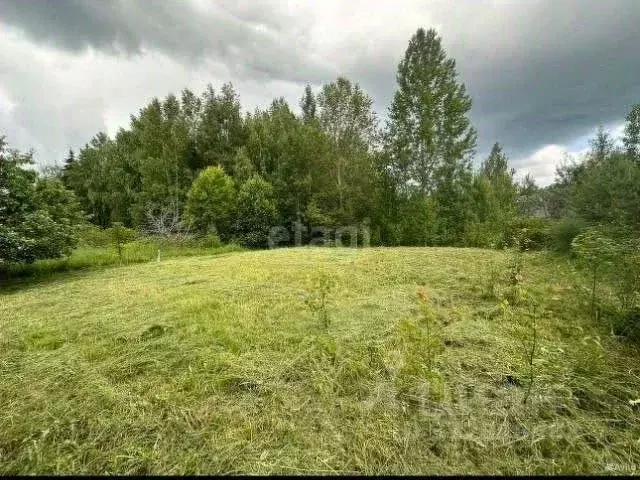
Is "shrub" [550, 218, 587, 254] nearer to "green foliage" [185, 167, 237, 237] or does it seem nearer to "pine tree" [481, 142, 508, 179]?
"green foliage" [185, 167, 237, 237]

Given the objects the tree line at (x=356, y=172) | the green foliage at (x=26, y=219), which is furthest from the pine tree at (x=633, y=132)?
the green foliage at (x=26, y=219)

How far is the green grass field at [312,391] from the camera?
1598 mm

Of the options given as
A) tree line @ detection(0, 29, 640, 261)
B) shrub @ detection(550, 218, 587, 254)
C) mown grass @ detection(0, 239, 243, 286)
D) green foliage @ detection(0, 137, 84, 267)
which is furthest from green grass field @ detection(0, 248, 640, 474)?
tree line @ detection(0, 29, 640, 261)

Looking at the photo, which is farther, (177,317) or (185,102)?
(185,102)

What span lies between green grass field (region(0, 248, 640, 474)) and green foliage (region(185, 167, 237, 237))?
1196cm

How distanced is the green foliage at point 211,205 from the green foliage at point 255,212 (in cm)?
60

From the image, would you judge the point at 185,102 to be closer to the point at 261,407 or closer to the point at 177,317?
the point at 177,317

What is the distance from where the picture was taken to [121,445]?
170cm

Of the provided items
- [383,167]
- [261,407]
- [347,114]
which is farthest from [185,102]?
[261,407]

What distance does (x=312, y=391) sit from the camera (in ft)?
7.06

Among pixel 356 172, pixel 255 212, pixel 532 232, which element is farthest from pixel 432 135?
pixel 255 212

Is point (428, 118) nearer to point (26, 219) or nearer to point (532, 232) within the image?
point (532, 232)

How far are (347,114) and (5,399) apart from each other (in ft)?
52.1

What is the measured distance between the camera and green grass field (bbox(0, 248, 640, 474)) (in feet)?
5.24
